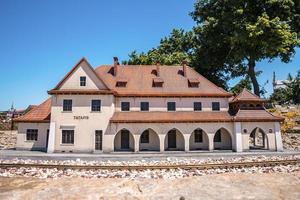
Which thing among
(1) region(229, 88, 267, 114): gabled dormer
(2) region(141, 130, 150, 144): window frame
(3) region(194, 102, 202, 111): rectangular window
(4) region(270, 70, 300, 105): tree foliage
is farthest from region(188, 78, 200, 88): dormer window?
(4) region(270, 70, 300, 105): tree foliage

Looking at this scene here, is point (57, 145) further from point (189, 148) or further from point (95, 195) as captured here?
point (95, 195)

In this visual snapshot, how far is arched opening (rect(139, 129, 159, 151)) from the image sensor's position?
29.9m

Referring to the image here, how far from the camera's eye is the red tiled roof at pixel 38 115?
1164 inches

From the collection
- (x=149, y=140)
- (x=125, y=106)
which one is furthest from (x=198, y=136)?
(x=125, y=106)

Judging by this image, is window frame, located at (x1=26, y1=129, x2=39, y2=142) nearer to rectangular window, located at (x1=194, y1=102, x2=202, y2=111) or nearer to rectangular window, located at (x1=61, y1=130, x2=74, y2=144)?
rectangular window, located at (x1=61, y1=130, x2=74, y2=144)

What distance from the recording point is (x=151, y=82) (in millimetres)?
32594

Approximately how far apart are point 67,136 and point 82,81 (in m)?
6.29

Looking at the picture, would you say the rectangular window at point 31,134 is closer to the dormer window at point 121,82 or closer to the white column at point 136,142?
the dormer window at point 121,82

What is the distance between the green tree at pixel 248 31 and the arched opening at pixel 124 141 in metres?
21.7

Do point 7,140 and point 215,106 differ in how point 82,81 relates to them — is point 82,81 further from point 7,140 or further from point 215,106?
point 7,140

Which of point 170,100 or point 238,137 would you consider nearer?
point 238,137

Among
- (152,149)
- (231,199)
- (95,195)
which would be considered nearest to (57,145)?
(152,149)

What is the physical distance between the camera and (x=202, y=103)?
102 feet

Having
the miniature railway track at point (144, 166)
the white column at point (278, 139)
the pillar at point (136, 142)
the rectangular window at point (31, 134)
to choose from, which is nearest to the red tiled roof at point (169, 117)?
the pillar at point (136, 142)
